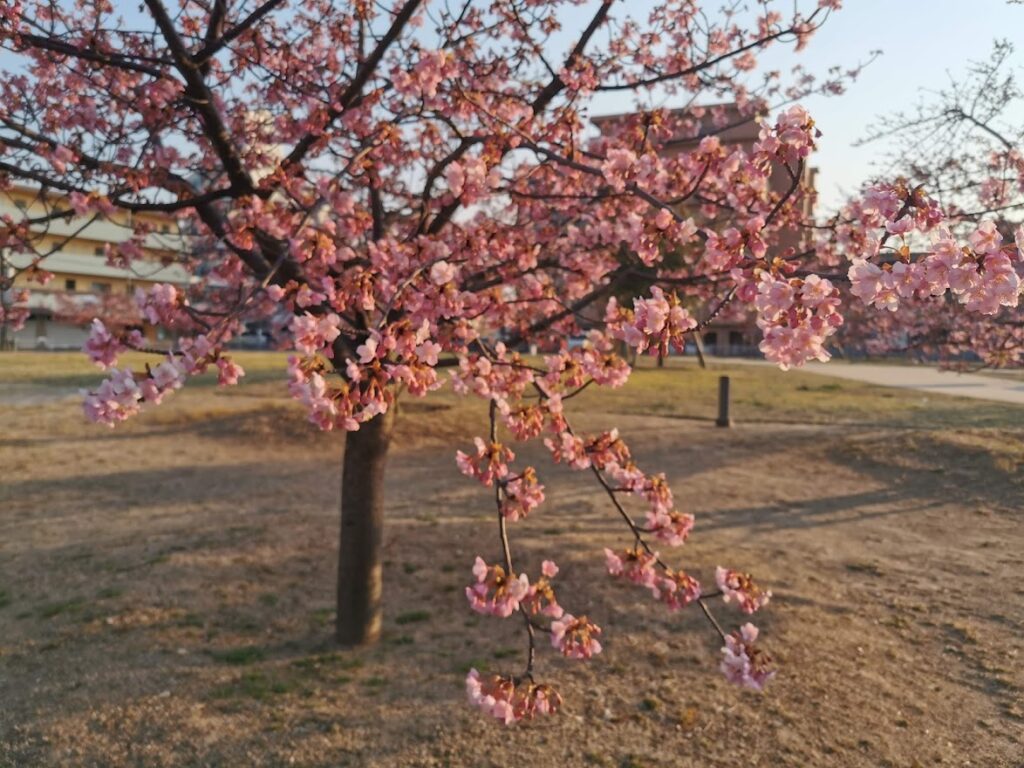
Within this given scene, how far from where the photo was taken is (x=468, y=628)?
502 cm

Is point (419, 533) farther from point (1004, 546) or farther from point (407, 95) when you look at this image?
point (1004, 546)

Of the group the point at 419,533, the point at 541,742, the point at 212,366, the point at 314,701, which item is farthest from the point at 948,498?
the point at 212,366

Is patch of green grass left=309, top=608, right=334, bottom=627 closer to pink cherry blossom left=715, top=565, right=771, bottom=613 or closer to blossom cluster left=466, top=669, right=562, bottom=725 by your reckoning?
blossom cluster left=466, top=669, right=562, bottom=725

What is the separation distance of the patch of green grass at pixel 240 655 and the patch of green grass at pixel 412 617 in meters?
0.96

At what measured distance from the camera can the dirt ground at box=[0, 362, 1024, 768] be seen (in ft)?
11.8

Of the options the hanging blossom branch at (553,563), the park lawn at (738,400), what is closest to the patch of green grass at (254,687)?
the hanging blossom branch at (553,563)

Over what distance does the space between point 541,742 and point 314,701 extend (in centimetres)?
135

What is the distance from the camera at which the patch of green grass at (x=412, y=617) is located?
16.9 ft

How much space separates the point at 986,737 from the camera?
3.68 m

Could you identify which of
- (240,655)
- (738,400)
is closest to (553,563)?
(240,655)

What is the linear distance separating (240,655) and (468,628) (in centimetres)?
152

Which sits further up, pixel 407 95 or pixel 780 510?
pixel 407 95

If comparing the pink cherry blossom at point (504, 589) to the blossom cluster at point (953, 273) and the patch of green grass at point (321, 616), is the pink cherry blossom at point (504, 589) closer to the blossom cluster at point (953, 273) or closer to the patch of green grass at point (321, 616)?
the blossom cluster at point (953, 273)

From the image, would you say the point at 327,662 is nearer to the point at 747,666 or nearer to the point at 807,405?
the point at 747,666
